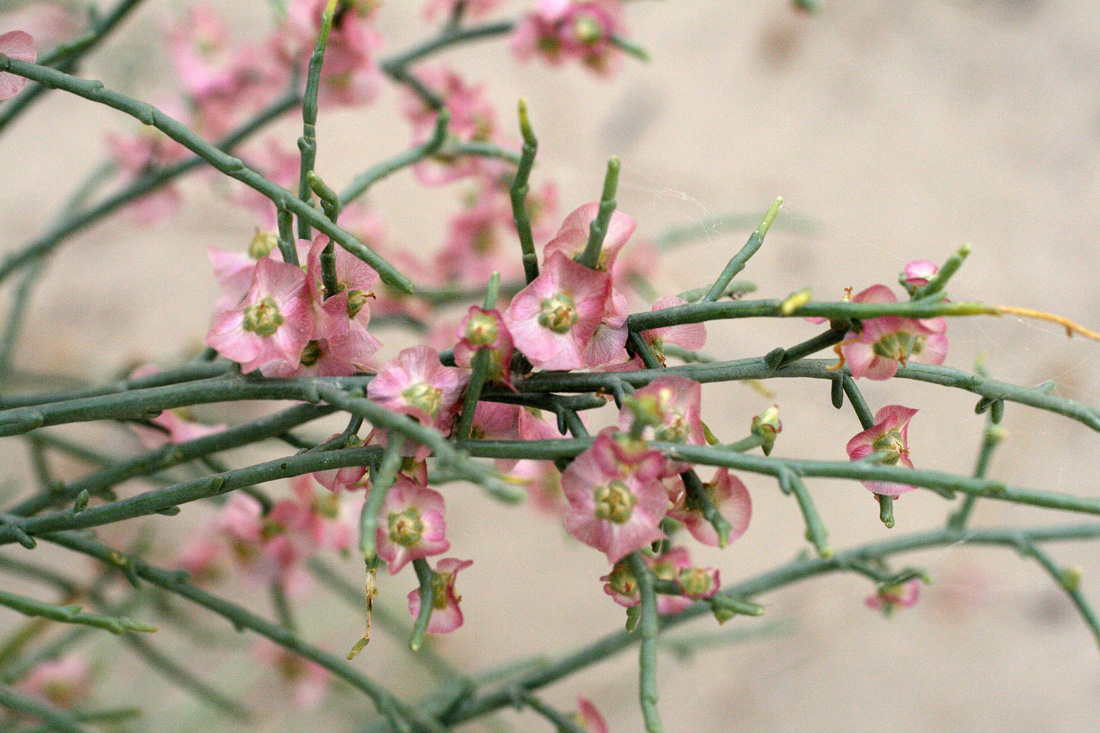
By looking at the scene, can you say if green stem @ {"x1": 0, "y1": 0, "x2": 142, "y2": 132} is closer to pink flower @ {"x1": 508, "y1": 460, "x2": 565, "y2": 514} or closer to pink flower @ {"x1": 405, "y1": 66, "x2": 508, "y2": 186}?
pink flower @ {"x1": 405, "y1": 66, "x2": 508, "y2": 186}

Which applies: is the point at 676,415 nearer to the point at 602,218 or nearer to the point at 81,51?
the point at 602,218

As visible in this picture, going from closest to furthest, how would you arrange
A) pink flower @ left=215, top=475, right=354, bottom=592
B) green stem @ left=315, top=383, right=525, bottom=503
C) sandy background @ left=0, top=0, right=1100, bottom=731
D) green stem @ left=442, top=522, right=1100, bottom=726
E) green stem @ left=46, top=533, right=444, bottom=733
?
1. green stem @ left=315, top=383, right=525, bottom=503
2. green stem @ left=46, top=533, right=444, bottom=733
3. green stem @ left=442, top=522, right=1100, bottom=726
4. pink flower @ left=215, top=475, right=354, bottom=592
5. sandy background @ left=0, top=0, right=1100, bottom=731

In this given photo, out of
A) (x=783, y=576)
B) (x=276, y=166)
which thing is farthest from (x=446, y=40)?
(x=783, y=576)

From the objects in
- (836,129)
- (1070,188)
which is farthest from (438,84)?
(1070,188)

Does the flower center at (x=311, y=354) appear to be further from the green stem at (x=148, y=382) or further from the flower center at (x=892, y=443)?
the flower center at (x=892, y=443)

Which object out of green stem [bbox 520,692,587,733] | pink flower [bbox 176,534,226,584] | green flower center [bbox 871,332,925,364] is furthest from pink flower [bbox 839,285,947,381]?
pink flower [bbox 176,534,226,584]

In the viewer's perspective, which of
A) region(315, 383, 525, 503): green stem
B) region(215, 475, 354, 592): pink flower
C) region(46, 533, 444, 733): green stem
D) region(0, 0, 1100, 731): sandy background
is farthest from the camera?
region(0, 0, 1100, 731): sandy background

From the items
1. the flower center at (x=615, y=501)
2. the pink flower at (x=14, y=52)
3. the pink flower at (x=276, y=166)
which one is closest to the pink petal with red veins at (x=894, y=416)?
→ the flower center at (x=615, y=501)
